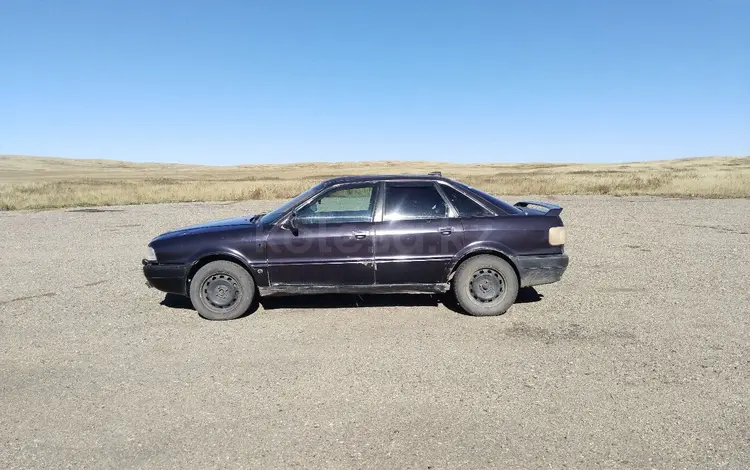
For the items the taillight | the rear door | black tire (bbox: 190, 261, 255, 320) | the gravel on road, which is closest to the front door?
the rear door

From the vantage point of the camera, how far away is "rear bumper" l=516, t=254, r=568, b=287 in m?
5.27

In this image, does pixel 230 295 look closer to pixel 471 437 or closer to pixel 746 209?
pixel 471 437

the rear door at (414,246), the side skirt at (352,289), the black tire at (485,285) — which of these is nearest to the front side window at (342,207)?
the rear door at (414,246)

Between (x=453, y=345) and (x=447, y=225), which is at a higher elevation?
(x=447, y=225)

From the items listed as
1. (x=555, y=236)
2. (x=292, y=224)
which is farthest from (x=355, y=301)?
(x=555, y=236)

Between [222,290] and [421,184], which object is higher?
[421,184]

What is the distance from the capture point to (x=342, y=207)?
564 centimetres

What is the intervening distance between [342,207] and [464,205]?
141 cm

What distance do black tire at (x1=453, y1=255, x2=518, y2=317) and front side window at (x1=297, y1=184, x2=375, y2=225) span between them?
1227mm

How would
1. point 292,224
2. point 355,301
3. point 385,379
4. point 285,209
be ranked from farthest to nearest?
point 355,301 < point 285,209 < point 292,224 < point 385,379

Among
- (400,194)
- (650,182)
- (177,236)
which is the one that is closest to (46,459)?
(177,236)

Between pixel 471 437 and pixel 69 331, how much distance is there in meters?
4.35

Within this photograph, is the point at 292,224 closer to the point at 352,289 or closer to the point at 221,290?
the point at 352,289

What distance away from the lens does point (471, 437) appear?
9.70 feet
